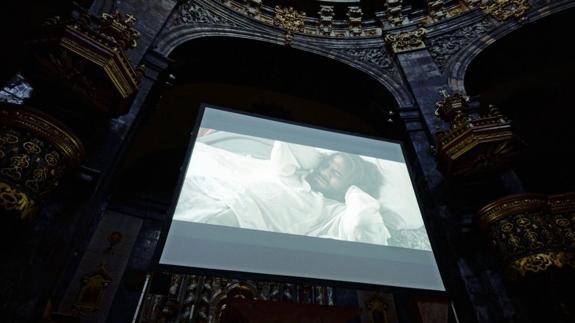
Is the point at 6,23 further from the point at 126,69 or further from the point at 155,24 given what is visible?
the point at 155,24

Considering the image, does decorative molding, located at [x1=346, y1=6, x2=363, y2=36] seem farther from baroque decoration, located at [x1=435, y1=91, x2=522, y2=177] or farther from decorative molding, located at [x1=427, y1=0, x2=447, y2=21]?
baroque decoration, located at [x1=435, y1=91, x2=522, y2=177]

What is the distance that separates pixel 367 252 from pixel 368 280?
14.5 inches

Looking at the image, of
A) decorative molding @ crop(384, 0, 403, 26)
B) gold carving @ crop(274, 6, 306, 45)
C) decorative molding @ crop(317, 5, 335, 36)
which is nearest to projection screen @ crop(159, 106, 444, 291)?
gold carving @ crop(274, 6, 306, 45)

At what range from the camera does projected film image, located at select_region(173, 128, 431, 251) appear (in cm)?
380

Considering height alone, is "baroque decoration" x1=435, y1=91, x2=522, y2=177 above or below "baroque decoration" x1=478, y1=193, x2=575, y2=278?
above

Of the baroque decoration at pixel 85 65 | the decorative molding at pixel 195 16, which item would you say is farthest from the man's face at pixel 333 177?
the decorative molding at pixel 195 16

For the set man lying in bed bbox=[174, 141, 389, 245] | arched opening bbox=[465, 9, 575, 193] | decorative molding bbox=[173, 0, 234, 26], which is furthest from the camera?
arched opening bbox=[465, 9, 575, 193]

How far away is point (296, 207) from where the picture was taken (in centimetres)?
405

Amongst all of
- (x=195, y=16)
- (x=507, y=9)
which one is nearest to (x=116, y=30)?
(x=195, y=16)

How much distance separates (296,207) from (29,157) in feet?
8.28

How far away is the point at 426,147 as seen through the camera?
508 centimetres

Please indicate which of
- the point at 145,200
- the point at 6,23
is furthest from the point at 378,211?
the point at 145,200

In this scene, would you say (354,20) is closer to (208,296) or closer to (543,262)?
(543,262)

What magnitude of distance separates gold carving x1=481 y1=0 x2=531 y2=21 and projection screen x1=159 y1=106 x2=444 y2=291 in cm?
366
